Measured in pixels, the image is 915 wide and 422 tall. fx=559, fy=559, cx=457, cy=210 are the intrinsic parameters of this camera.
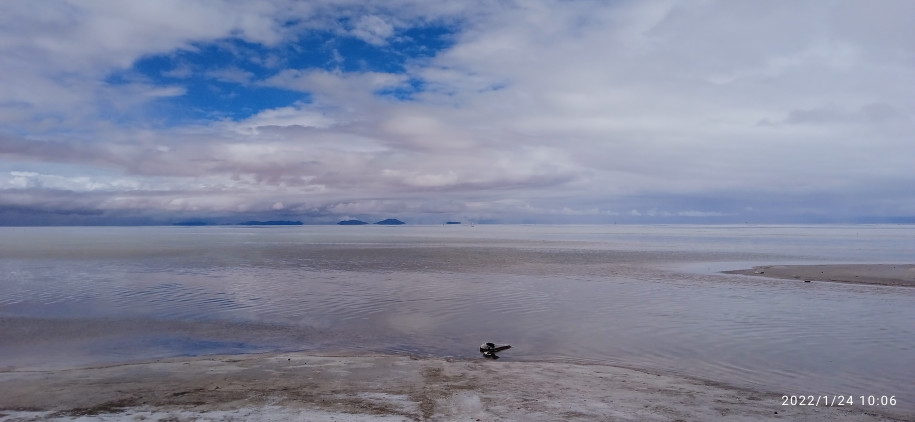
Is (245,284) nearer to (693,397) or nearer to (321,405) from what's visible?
(321,405)

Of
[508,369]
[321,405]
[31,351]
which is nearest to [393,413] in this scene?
[321,405]

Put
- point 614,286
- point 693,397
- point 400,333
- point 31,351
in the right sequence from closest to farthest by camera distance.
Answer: point 693,397 → point 31,351 → point 400,333 → point 614,286

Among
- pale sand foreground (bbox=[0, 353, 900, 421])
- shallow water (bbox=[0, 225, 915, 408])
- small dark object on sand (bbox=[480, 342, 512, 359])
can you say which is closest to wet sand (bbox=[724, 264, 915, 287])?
shallow water (bbox=[0, 225, 915, 408])

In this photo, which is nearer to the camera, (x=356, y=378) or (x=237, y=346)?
(x=356, y=378)

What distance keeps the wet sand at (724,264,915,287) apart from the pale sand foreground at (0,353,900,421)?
3169 cm

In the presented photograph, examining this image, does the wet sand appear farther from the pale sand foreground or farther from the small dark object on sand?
the pale sand foreground

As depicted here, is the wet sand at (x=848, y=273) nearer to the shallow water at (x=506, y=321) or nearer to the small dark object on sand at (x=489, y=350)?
the shallow water at (x=506, y=321)

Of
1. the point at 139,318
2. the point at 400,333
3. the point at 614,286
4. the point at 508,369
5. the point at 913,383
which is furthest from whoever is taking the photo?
the point at 614,286

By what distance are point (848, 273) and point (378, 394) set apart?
4380 cm

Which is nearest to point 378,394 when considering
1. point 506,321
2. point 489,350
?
point 489,350

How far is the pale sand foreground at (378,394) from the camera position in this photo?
11328 millimetres

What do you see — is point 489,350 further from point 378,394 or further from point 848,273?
point 848,273

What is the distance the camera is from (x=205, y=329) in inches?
888

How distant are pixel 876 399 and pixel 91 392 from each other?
18.3m
